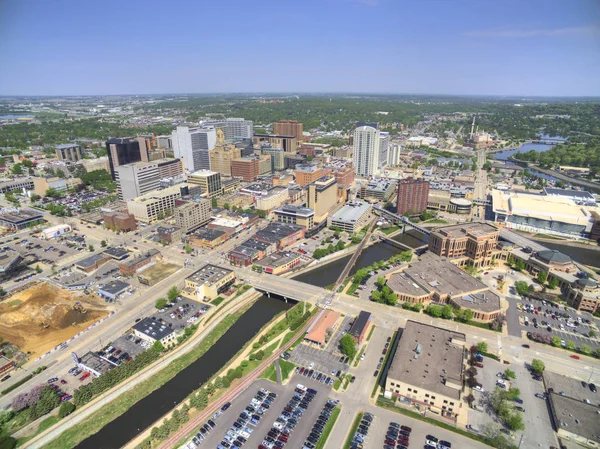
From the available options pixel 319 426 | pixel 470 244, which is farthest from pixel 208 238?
pixel 470 244

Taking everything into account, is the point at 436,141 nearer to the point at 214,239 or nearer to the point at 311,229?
the point at 311,229

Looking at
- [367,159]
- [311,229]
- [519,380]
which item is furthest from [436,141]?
[519,380]

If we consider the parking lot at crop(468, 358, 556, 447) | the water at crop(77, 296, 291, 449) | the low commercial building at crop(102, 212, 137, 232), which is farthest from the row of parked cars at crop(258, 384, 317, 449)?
the low commercial building at crop(102, 212, 137, 232)

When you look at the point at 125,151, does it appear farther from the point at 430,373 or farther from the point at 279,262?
the point at 430,373

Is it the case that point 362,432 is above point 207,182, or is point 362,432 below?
below

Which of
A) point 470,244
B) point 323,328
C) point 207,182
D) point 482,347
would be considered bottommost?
point 482,347

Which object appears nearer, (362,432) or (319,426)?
(362,432)

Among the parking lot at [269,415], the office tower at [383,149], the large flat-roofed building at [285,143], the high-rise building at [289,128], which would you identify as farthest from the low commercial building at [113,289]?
the high-rise building at [289,128]
